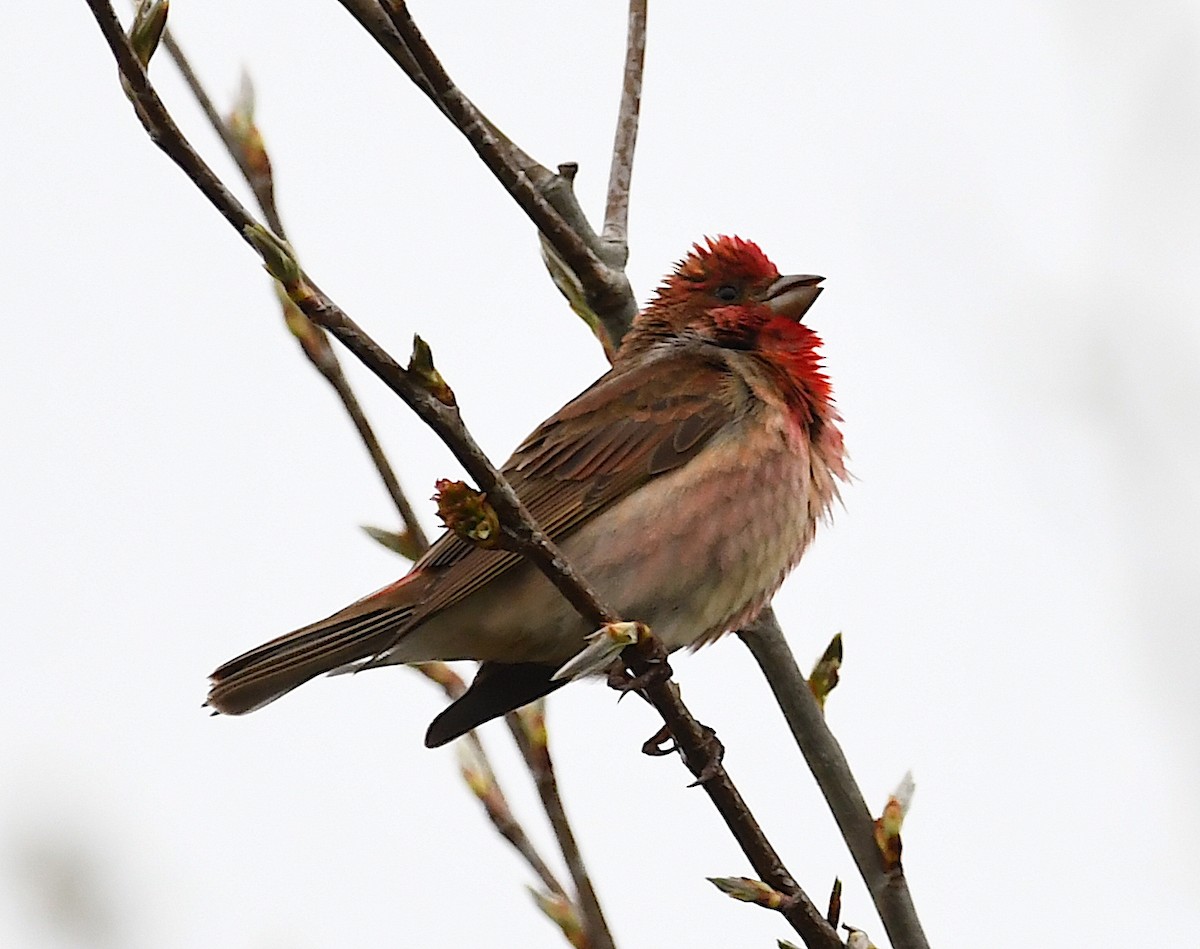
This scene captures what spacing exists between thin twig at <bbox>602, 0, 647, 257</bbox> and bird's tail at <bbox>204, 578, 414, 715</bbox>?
1.25m

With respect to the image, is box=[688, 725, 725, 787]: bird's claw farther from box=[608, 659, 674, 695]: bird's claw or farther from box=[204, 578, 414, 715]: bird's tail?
box=[204, 578, 414, 715]: bird's tail

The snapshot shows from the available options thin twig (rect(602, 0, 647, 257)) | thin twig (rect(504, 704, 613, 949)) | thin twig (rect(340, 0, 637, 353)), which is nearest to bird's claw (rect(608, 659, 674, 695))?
thin twig (rect(504, 704, 613, 949))

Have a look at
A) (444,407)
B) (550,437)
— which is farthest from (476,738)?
(550,437)

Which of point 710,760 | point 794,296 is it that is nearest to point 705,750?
point 710,760

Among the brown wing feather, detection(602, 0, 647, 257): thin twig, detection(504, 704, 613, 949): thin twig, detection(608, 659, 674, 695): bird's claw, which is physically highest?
detection(602, 0, 647, 257): thin twig

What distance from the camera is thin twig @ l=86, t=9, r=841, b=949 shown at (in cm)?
278

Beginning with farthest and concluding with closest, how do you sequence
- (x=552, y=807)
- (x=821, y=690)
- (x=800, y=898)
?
(x=821, y=690) → (x=800, y=898) → (x=552, y=807)

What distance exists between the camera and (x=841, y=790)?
14.5 feet

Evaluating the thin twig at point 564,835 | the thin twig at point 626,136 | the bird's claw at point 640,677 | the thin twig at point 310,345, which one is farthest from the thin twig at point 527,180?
the thin twig at point 564,835

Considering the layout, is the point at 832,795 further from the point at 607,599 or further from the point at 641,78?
the point at 641,78

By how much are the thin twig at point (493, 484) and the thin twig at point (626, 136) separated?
54.3 inches

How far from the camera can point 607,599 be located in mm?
5418

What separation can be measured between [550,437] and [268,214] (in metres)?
2.02

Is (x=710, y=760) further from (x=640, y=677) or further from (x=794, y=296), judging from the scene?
(x=794, y=296)
